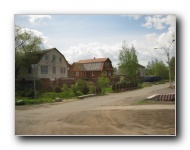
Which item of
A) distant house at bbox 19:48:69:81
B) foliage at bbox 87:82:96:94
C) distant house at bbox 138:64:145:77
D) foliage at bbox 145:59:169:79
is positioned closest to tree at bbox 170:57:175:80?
foliage at bbox 145:59:169:79

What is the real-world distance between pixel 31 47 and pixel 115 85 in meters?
1.34

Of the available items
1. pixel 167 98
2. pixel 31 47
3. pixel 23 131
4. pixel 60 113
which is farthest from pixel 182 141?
pixel 31 47

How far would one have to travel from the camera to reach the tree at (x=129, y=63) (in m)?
3.65

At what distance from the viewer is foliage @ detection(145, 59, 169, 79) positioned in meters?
3.68

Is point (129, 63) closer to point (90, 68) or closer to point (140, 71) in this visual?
point (140, 71)

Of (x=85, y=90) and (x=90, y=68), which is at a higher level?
(x=90, y=68)

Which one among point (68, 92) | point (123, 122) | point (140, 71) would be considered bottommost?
point (123, 122)

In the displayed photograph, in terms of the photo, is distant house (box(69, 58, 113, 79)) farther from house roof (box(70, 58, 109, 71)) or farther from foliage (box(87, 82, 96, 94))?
→ foliage (box(87, 82, 96, 94))

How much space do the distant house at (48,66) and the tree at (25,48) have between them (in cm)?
7

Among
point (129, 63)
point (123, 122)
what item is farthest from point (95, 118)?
point (129, 63)

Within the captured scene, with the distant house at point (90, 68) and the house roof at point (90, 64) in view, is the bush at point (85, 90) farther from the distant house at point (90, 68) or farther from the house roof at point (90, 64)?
the house roof at point (90, 64)

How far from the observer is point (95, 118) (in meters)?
3.62

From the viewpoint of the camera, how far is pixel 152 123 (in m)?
3.57

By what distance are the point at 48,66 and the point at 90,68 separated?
1.98 ft
